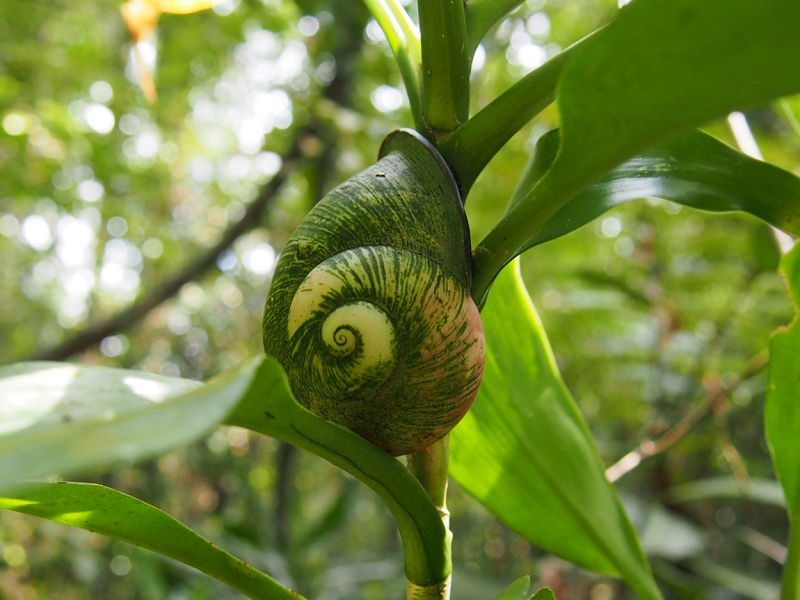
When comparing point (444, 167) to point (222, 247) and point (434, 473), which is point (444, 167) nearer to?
point (434, 473)

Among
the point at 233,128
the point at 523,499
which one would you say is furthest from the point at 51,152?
the point at 523,499

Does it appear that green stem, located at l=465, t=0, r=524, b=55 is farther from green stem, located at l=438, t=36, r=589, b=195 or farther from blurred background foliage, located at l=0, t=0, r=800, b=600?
blurred background foliage, located at l=0, t=0, r=800, b=600

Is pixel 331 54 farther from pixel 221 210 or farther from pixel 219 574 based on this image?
pixel 221 210

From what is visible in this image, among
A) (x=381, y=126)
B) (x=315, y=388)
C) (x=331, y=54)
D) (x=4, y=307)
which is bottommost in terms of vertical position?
(x=4, y=307)

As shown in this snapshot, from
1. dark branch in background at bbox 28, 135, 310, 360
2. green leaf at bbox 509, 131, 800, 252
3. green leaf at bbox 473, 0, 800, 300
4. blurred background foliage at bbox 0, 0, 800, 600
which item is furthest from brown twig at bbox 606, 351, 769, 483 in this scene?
dark branch in background at bbox 28, 135, 310, 360

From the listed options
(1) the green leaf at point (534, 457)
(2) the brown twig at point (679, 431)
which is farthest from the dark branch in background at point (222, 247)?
(1) the green leaf at point (534, 457)

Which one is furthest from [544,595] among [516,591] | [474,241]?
[474,241]

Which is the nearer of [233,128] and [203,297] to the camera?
[233,128]
